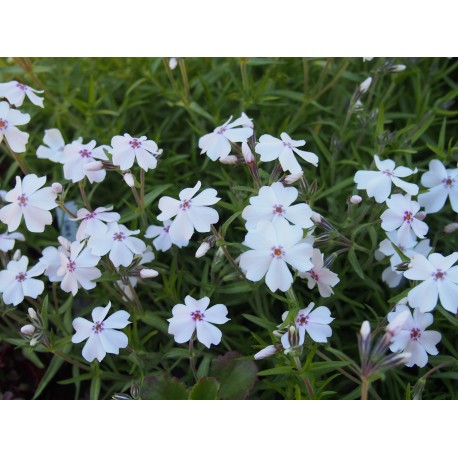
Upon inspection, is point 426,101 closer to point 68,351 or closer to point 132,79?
point 132,79

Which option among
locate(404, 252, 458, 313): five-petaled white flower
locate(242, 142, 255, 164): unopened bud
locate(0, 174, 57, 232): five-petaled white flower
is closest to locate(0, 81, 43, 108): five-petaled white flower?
locate(0, 174, 57, 232): five-petaled white flower

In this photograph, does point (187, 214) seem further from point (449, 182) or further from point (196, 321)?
point (449, 182)

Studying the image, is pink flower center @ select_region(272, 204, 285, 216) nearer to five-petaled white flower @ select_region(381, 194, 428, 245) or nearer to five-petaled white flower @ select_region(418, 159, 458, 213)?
five-petaled white flower @ select_region(381, 194, 428, 245)

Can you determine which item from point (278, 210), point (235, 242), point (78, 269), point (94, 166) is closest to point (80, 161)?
point (94, 166)

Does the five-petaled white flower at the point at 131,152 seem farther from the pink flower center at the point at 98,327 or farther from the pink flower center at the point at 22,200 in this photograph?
the pink flower center at the point at 98,327

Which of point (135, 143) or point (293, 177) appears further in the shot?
point (135, 143)

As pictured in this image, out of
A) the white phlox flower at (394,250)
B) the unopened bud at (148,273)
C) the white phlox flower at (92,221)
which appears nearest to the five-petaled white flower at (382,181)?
the white phlox flower at (394,250)
